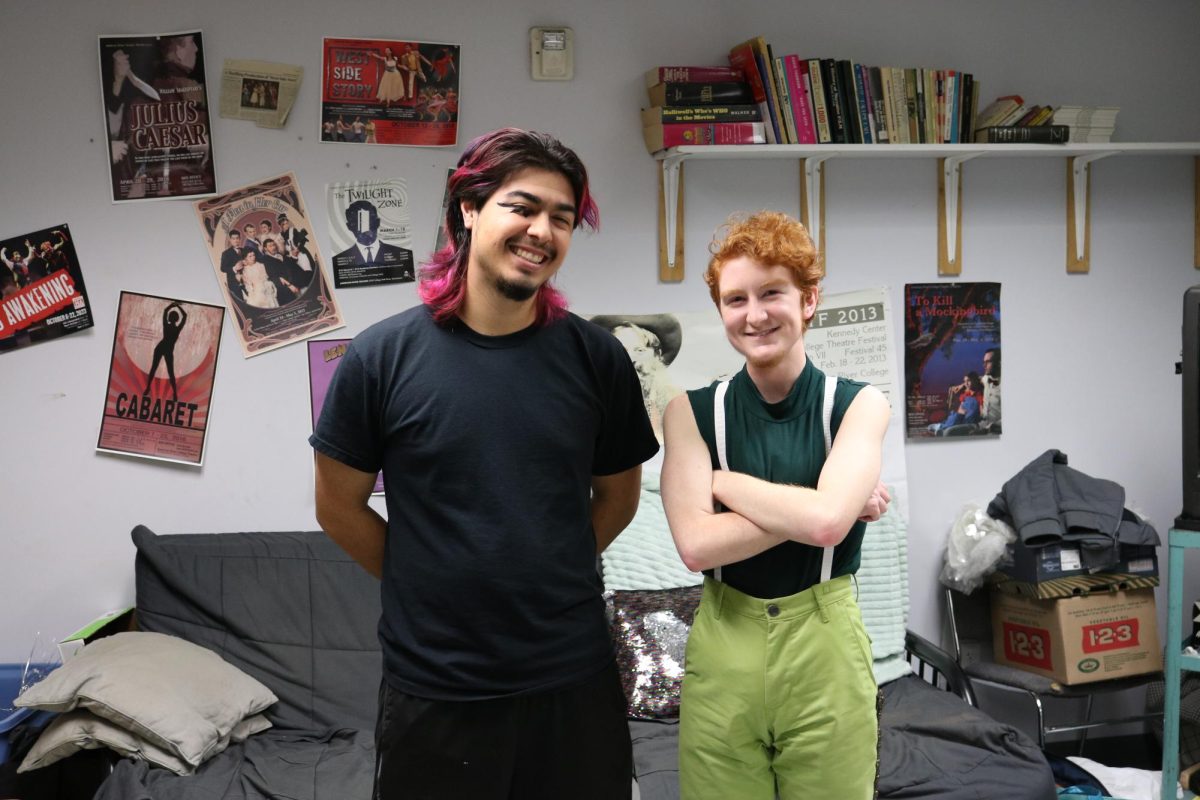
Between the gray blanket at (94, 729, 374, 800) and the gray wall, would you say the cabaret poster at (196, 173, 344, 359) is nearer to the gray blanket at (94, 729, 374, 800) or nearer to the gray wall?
the gray wall

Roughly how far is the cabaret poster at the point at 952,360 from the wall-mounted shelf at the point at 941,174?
0.37 feet

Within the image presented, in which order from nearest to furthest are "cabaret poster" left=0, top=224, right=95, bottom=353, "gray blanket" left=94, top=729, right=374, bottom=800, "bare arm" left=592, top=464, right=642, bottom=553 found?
1. "bare arm" left=592, top=464, right=642, bottom=553
2. "gray blanket" left=94, top=729, right=374, bottom=800
3. "cabaret poster" left=0, top=224, right=95, bottom=353

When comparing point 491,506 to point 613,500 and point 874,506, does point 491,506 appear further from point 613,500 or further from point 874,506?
point 874,506

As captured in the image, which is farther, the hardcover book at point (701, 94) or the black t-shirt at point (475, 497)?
the hardcover book at point (701, 94)

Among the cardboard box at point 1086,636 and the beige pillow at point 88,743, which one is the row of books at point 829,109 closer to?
the cardboard box at point 1086,636

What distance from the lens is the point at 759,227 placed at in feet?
5.40

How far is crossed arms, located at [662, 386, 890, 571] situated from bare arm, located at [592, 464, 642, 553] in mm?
106

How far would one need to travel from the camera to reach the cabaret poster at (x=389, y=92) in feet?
10.00

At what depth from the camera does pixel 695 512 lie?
167cm

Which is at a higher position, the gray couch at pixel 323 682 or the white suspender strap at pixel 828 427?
the white suspender strap at pixel 828 427

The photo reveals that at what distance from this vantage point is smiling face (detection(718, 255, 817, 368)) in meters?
1.62

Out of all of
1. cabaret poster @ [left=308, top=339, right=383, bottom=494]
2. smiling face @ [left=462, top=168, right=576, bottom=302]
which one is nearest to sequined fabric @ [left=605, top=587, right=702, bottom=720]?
cabaret poster @ [left=308, top=339, right=383, bottom=494]

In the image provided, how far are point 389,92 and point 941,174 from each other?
69.2 inches

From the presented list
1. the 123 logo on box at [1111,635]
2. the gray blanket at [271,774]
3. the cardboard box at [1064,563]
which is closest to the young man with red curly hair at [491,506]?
the gray blanket at [271,774]
